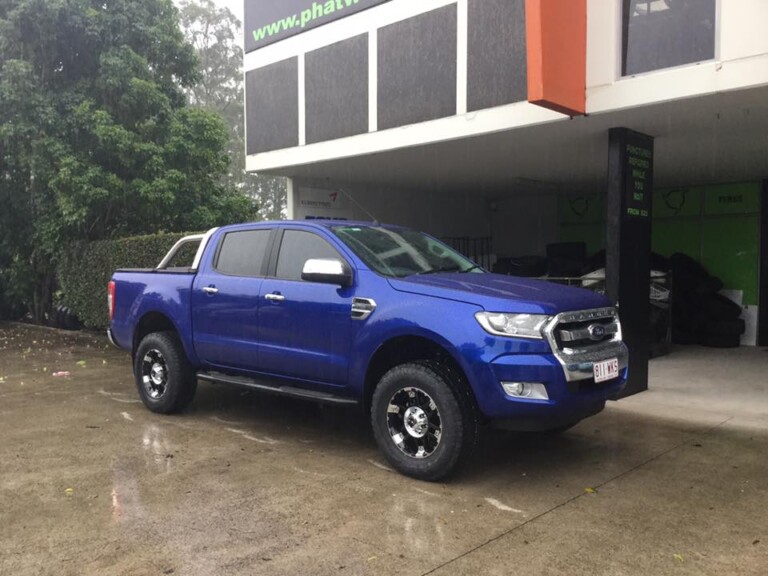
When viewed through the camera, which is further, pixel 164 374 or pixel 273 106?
pixel 273 106

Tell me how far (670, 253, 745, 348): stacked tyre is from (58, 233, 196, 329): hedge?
9.19 m

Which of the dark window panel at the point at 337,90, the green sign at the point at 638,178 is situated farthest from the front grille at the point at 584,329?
the dark window panel at the point at 337,90

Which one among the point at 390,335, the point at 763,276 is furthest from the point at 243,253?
the point at 763,276

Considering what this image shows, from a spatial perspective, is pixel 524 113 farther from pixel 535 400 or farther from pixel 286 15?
pixel 286 15

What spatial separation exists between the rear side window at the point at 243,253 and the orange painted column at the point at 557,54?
9.53 feet

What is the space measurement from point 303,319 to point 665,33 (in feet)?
15.0

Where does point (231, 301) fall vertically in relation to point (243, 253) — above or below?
below

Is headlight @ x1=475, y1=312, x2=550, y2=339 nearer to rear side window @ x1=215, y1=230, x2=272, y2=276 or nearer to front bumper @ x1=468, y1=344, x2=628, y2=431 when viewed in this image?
front bumper @ x1=468, y1=344, x2=628, y2=431

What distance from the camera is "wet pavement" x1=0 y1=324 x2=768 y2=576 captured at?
3.51m

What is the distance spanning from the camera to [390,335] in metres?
4.74

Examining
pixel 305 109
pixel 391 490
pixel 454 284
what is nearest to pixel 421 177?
pixel 305 109

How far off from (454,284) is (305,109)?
6534mm

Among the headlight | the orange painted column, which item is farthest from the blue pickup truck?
the orange painted column

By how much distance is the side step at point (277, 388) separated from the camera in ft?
16.8
